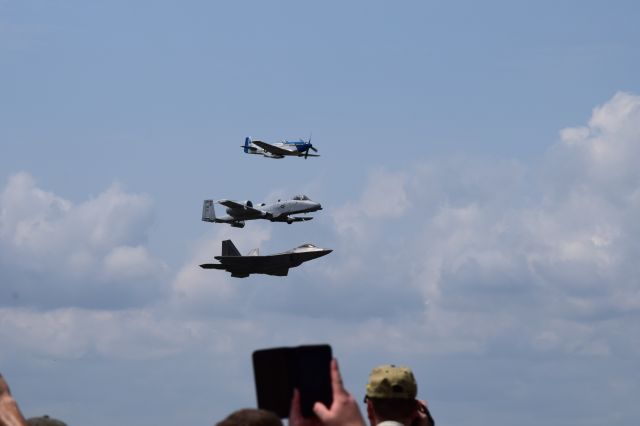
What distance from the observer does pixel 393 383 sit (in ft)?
34.8

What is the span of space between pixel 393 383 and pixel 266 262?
116 meters

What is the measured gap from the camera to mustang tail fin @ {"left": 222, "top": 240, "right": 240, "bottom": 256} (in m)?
130

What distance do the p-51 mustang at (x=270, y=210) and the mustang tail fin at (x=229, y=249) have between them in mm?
3645

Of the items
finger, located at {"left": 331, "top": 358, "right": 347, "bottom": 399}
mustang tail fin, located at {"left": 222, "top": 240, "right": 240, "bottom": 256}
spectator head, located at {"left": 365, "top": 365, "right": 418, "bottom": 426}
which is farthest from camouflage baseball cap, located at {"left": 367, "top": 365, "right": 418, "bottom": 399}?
mustang tail fin, located at {"left": 222, "top": 240, "right": 240, "bottom": 256}

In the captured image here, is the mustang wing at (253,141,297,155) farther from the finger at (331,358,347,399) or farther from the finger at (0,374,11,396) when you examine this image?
the finger at (0,374,11,396)

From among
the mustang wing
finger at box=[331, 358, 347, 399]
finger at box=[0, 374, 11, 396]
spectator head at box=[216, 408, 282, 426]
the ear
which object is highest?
the mustang wing

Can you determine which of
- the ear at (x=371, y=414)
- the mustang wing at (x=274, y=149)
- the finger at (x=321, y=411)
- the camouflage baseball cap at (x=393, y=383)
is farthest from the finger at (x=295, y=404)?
the mustang wing at (x=274, y=149)

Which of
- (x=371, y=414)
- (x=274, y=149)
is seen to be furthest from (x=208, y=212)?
(x=371, y=414)

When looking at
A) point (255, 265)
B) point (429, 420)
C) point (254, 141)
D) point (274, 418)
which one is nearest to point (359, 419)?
point (274, 418)

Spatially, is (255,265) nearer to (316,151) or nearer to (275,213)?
(275,213)

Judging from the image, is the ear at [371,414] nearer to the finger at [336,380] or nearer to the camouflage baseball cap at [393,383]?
the camouflage baseball cap at [393,383]

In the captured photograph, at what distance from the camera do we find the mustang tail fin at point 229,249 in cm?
13025

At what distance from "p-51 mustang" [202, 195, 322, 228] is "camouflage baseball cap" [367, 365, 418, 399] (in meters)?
115

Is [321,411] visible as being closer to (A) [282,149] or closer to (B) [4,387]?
(B) [4,387]
